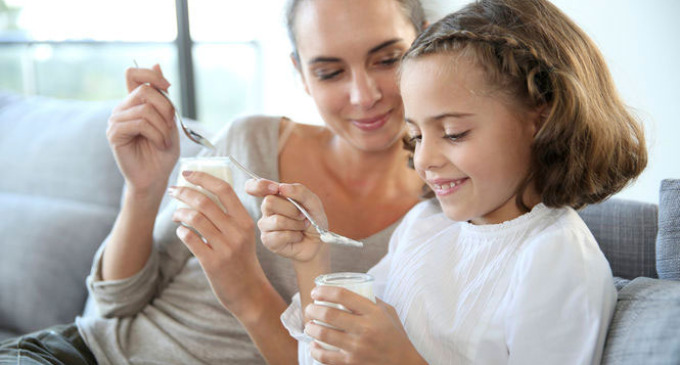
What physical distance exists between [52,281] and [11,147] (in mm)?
641

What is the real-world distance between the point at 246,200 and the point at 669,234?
3.33 feet

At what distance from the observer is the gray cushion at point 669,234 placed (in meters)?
1.09

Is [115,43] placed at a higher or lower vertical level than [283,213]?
higher

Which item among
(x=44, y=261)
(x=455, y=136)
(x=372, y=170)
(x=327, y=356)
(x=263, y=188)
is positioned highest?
(x=455, y=136)

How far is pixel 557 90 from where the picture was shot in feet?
3.35

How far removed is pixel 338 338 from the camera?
3.19 feet

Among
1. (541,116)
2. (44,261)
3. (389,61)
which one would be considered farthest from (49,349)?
(541,116)

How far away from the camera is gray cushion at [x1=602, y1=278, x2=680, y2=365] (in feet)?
2.76

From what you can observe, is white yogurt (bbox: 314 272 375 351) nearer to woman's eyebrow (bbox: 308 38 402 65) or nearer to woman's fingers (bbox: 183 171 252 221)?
woman's fingers (bbox: 183 171 252 221)

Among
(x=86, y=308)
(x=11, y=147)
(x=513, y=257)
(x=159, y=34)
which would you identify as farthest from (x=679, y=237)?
(x=159, y=34)

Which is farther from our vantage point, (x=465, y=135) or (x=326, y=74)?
(x=326, y=74)

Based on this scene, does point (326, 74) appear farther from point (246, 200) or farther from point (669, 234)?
point (669, 234)

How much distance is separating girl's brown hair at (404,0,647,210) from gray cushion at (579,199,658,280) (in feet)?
0.70

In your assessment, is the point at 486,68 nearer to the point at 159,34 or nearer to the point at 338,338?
the point at 338,338
